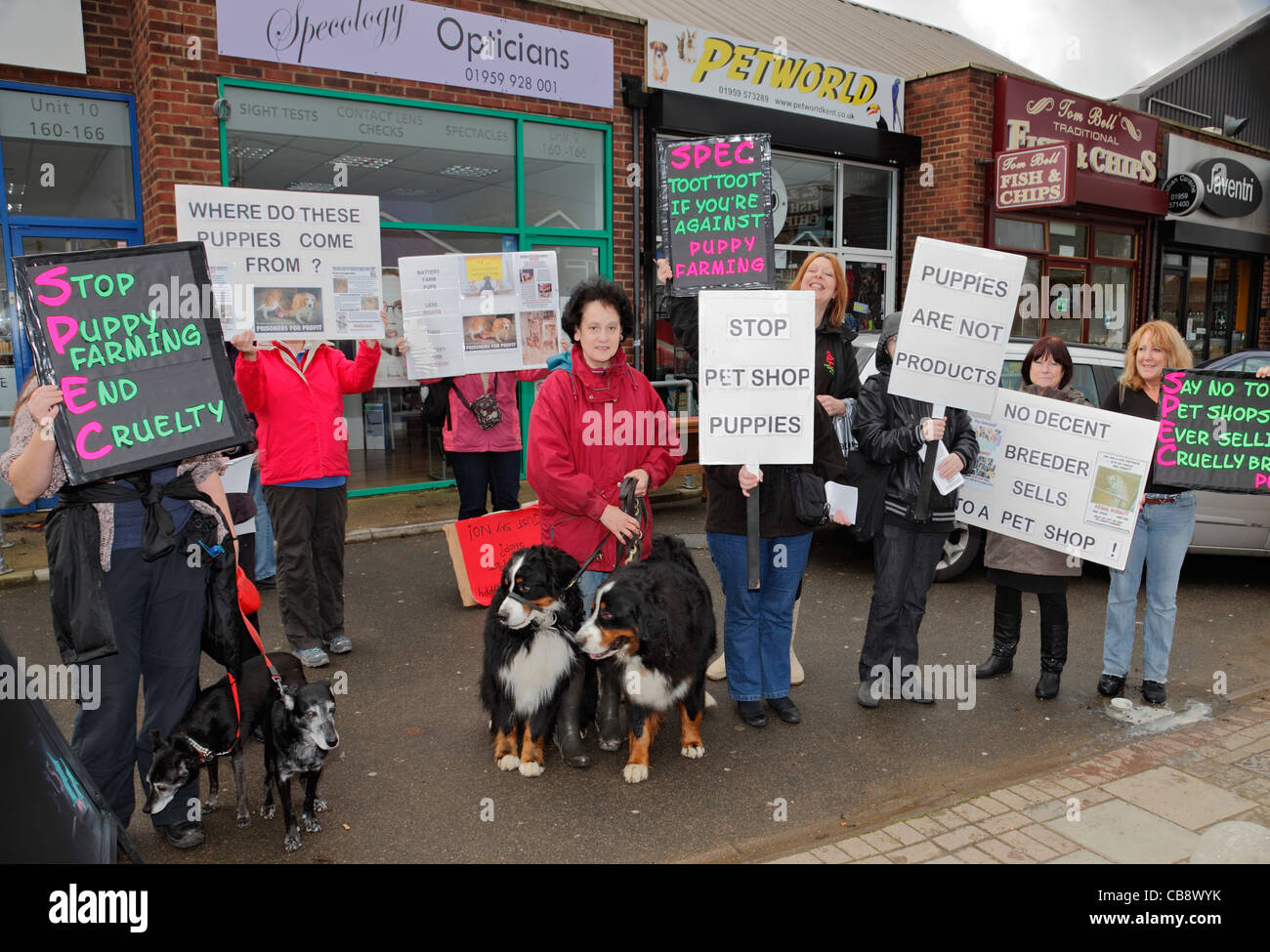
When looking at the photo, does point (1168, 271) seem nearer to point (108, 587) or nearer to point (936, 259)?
point (936, 259)

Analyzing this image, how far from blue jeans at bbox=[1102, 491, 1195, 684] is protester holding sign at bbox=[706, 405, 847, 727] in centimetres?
Answer: 176

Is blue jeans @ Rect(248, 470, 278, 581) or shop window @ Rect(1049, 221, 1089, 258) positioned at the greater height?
shop window @ Rect(1049, 221, 1089, 258)

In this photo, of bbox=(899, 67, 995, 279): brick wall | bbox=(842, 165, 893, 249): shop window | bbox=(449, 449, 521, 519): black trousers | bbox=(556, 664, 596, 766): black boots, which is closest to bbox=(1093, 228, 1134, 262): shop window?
bbox=(899, 67, 995, 279): brick wall

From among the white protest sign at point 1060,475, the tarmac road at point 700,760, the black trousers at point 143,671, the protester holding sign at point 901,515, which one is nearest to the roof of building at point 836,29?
the protester holding sign at point 901,515

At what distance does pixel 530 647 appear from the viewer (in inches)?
158

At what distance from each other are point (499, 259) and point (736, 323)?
2682 mm

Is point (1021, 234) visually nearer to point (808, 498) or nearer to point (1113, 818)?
point (808, 498)

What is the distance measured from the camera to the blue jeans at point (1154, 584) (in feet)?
16.3

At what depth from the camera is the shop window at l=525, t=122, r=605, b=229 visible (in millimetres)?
10547

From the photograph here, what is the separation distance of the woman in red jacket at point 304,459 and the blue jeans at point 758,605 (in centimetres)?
237

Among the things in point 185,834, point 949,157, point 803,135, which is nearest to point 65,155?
point 185,834

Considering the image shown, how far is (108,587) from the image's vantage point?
3.32 meters

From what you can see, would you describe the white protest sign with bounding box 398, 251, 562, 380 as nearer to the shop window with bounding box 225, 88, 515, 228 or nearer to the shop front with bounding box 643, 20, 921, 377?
the shop window with bounding box 225, 88, 515, 228
